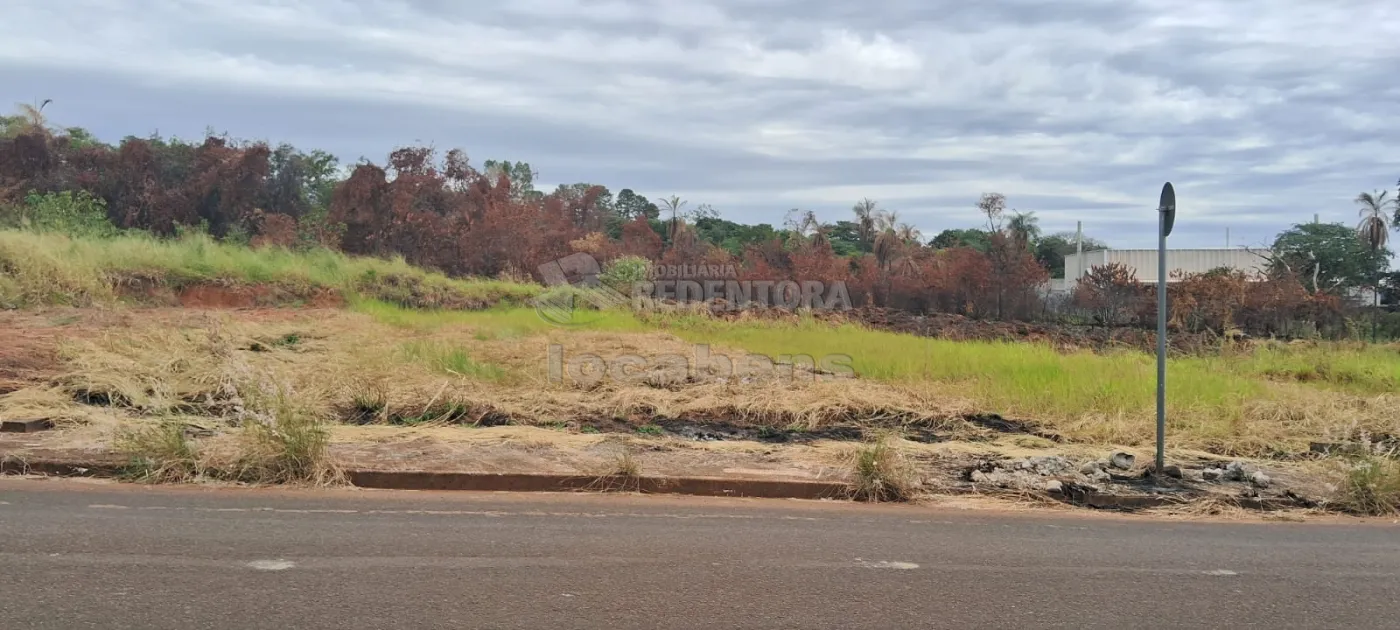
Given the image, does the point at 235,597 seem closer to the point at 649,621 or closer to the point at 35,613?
the point at 35,613

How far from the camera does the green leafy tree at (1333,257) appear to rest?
4422cm

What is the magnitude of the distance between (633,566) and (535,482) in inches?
114

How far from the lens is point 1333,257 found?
48.8 metres

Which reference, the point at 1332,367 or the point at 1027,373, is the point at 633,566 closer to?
the point at 1027,373

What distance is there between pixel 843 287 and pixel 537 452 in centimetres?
2749

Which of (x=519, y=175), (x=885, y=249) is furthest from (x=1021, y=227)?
(x=519, y=175)

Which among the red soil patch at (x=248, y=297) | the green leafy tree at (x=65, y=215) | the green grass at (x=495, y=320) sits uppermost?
the green leafy tree at (x=65, y=215)

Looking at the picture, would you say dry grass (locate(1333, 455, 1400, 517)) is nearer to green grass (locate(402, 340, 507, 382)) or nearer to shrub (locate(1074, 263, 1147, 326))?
green grass (locate(402, 340, 507, 382))

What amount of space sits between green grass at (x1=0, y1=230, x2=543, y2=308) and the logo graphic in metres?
0.98

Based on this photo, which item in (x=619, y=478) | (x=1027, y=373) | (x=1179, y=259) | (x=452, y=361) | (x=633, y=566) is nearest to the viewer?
(x=633, y=566)

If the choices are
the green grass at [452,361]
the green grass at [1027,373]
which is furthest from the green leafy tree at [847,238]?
the green grass at [452,361]

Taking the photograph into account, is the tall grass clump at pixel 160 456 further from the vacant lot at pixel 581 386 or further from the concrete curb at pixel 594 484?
the concrete curb at pixel 594 484

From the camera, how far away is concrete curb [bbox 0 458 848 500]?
8.20m

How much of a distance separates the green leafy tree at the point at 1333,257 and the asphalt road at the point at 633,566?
40.5 metres
